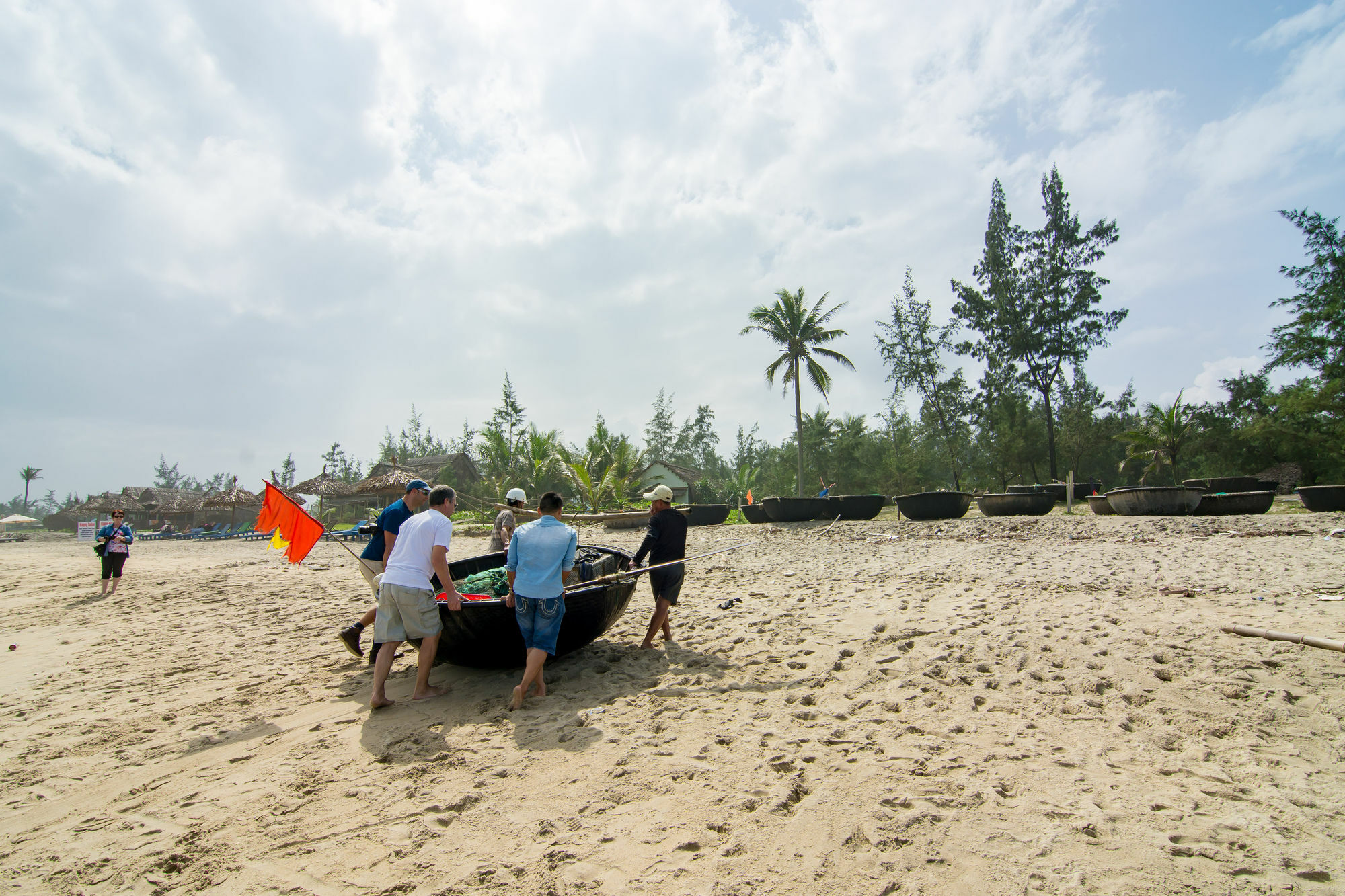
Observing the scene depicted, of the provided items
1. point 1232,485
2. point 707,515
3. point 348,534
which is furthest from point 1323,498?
point 348,534

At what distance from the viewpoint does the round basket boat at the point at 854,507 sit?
59.2 feet

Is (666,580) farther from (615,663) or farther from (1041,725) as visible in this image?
(1041,725)

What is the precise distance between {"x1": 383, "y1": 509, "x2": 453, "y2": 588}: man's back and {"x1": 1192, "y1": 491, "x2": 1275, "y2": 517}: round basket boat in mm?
16807

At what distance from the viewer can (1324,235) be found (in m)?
26.8

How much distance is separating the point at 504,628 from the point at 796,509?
14.6 meters

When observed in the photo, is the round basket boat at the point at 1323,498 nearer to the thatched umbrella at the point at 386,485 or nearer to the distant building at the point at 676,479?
the distant building at the point at 676,479

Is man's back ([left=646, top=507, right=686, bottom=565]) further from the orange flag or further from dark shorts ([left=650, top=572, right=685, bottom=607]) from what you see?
the orange flag

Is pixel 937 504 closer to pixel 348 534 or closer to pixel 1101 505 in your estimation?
pixel 1101 505

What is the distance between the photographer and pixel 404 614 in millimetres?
4652

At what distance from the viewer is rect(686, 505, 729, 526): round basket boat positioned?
21391mm

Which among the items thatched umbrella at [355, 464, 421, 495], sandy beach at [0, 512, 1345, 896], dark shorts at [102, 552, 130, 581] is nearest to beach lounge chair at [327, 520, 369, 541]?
sandy beach at [0, 512, 1345, 896]

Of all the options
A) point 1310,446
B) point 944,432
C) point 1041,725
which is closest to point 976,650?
point 1041,725

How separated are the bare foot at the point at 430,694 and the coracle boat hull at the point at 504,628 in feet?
0.98

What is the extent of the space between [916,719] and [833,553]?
7.62 metres
